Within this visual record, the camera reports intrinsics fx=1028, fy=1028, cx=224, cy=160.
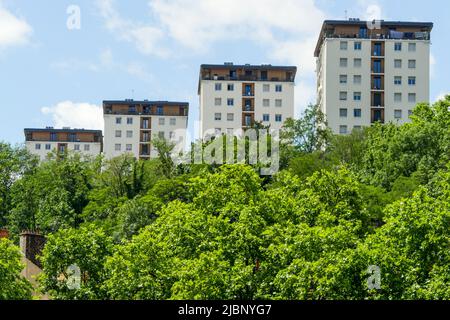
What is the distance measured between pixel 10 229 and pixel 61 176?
1201 centimetres

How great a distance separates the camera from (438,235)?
45312mm

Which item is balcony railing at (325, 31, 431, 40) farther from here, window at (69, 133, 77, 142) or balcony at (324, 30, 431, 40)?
window at (69, 133, 77, 142)

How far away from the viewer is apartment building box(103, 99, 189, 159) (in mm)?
172125

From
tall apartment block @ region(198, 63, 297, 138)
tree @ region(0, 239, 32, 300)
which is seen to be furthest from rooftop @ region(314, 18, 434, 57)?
tree @ region(0, 239, 32, 300)

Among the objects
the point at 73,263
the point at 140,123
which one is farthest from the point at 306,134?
the point at 73,263

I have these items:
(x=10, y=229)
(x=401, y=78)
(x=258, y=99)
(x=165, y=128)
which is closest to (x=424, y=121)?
(x=10, y=229)

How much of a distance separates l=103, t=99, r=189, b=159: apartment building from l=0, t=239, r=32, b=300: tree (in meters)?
125

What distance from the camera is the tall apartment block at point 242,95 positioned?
15738 cm

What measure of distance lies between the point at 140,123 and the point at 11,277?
129 meters

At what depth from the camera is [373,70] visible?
148750 millimetres

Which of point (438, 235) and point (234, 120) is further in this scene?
point (234, 120)

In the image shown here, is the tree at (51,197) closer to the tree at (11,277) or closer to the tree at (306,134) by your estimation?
the tree at (306,134)

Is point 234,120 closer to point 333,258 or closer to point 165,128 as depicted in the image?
point 165,128

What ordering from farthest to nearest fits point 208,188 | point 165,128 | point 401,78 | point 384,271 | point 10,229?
point 165,128, point 401,78, point 10,229, point 208,188, point 384,271
